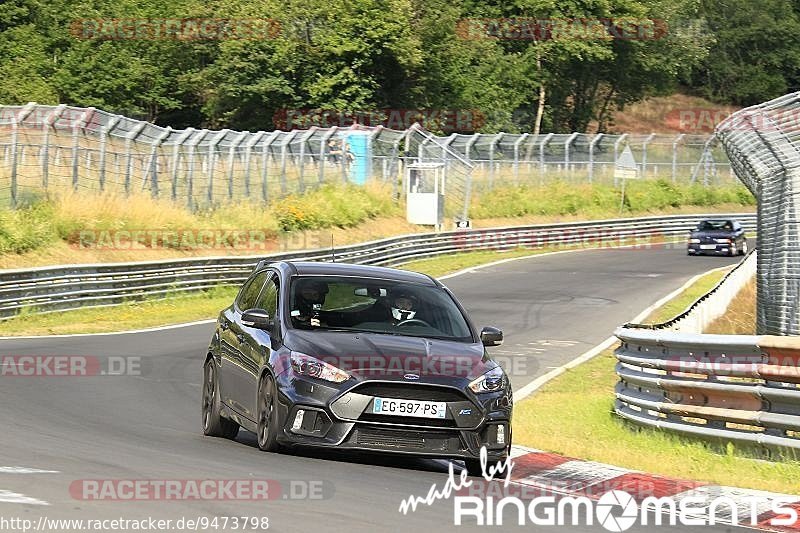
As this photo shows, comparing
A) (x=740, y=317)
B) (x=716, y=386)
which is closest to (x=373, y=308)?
(x=716, y=386)

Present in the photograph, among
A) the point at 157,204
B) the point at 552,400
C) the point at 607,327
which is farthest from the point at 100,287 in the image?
the point at 552,400

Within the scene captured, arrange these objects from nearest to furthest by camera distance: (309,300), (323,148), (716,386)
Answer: (309,300), (716,386), (323,148)

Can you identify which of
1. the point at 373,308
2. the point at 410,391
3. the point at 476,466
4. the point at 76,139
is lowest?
the point at 476,466

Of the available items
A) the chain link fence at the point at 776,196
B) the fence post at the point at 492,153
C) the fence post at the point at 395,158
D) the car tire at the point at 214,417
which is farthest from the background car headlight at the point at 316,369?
the fence post at the point at 492,153

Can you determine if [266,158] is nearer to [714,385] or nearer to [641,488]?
[714,385]

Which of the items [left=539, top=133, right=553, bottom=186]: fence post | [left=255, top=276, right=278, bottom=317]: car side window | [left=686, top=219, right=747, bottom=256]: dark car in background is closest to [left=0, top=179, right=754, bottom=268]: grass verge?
[left=539, top=133, right=553, bottom=186]: fence post

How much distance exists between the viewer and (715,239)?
51.2 meters

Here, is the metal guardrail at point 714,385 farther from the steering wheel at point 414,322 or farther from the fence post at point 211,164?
the fence post at point 211,164

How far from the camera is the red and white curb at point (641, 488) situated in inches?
342

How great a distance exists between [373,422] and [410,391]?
350mm

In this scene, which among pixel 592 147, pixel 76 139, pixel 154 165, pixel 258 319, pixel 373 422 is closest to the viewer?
pixel 373 422

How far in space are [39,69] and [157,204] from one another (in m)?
38.4

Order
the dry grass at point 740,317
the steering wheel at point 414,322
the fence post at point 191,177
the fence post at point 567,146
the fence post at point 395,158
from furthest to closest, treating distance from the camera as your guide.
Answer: the fence post at point 567,146
the fence post at point 395,158
the fence post at point 191,177
the dry grass at point 740,317
the steering wheel at point 414,322

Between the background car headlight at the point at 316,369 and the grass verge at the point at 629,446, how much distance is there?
2.20 metres
